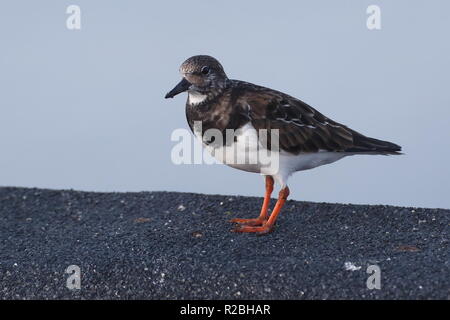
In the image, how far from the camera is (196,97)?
6102mm

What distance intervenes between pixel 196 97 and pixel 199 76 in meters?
0.18

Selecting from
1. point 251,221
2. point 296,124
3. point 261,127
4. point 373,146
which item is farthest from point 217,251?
point 373,146

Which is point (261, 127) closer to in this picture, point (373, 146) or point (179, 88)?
point (179, 88)

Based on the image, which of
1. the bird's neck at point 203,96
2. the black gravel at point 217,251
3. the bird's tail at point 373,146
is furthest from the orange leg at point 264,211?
the bird's neck at point 203,96

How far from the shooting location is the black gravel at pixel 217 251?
5414mm

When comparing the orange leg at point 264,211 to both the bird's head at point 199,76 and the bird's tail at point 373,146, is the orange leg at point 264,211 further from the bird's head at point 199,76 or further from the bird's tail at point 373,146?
the bird's head at point 199,76

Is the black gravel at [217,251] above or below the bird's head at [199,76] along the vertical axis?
below

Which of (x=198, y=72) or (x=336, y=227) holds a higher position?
(x=198, y=72)

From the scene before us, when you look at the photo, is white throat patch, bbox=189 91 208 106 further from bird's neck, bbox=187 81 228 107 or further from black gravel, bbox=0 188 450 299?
black gravel, bbox=0 188 450 299

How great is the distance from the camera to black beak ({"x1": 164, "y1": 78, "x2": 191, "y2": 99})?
599 cm

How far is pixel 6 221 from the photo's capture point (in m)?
7.62
